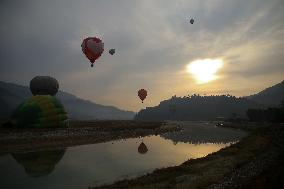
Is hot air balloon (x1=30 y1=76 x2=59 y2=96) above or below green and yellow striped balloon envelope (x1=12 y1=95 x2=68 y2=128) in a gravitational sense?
above

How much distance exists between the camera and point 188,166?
31.1m

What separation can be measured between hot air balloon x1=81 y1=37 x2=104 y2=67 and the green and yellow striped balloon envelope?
45.5ft

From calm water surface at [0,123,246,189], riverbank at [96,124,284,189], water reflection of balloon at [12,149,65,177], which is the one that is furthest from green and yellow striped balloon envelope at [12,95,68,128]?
riverbank at [96,124,284,189]

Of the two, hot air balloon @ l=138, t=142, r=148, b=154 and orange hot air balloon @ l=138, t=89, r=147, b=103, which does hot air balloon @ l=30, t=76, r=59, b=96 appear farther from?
hot air balloon @ l=138, t=142, r=148, b=154

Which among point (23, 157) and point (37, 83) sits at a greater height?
point (37, 83)

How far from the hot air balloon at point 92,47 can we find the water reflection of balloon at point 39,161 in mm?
19019

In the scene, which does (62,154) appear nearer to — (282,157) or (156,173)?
(156,173)

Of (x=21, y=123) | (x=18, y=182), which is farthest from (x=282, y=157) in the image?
(x=21, y=123)

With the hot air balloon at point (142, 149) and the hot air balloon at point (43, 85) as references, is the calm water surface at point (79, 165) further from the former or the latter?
the hot air balloon at point (43, 85)

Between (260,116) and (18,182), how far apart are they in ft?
375

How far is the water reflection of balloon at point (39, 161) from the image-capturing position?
3041 centimetres

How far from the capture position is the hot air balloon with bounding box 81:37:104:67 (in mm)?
55281

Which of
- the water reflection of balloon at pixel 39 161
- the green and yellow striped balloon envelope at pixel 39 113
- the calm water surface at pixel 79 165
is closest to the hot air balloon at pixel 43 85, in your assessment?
the green and yellow striped balloon envelope at pixel 39 113

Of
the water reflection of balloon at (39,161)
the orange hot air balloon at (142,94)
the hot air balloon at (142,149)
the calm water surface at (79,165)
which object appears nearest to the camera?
the calm water surface at (79,165)
